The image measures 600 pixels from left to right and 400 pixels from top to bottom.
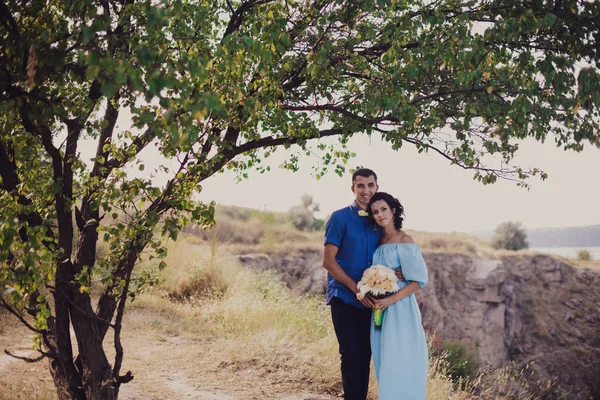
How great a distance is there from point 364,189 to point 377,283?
36.8 inches

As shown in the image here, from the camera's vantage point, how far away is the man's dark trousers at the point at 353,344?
473 centimetres

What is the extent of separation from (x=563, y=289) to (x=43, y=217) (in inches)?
1214

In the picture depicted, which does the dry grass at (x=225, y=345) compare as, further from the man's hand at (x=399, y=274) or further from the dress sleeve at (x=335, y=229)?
the man's hand at (x=399, y=274)

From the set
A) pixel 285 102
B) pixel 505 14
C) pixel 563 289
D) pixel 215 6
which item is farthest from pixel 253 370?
pixel 563 289

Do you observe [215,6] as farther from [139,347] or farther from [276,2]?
[139,347]

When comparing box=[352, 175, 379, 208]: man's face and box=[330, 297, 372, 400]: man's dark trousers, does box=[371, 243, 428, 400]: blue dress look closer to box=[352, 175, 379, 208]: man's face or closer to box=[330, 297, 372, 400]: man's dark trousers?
box=[330, 297, 372, 400]: man's dark trousers

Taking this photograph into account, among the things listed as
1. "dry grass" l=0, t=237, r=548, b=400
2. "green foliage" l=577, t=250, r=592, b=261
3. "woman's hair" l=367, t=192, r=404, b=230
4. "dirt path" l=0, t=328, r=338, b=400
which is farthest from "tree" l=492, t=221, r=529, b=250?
"woman's hair" l=367, t=192, r=404, b=230

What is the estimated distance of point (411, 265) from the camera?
4828 mm

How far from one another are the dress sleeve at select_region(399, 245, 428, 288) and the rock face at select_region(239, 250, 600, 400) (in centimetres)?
1783

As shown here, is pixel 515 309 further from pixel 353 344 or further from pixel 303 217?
pixel 353 344

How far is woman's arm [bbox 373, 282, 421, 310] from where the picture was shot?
4.65 metres

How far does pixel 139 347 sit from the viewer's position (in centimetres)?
903

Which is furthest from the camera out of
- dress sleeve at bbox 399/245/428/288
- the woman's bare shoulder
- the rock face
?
the rock face


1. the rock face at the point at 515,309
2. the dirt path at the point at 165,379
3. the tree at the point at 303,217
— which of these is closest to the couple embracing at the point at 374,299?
the dirt path at the point at 165,379
